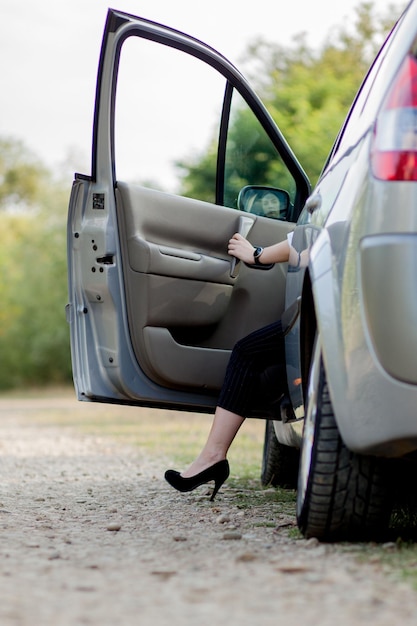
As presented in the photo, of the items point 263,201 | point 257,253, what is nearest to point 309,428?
point 257,253

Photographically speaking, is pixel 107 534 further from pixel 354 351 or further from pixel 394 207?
pixel 394 207

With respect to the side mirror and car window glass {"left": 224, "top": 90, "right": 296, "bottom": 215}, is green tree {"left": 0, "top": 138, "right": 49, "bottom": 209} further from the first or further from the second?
the side mirror

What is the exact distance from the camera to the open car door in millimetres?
4586

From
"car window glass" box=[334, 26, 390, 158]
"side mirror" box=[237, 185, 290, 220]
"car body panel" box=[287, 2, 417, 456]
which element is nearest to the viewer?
"car body panel" box=[287, 2, 417, 456]

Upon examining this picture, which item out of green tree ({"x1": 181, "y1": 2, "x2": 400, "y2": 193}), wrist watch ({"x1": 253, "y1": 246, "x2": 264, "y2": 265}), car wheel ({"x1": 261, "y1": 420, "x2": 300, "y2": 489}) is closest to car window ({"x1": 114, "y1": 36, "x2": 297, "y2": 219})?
wrist watch ({"x1": 253, "y1": 246, "x2": 264, "y2": 265})

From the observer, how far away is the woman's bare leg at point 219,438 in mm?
4516

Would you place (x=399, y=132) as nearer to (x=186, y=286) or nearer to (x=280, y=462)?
(x=186, y=286)

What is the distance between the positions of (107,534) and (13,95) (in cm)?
4451

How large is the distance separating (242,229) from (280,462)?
5.03ft

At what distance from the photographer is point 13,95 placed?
4616 centimetres

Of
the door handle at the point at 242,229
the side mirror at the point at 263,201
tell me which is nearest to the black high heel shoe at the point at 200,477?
the door handle at the point at 242,229

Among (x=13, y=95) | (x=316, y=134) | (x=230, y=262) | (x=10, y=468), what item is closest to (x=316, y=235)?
(x=230, y=262)

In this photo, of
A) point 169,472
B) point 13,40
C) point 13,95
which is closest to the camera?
point 169,472

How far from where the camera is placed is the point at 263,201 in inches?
196
